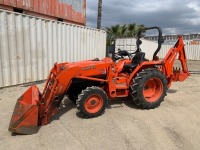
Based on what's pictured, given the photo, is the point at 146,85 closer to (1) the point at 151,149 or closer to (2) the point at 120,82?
(2) the point at 120,82

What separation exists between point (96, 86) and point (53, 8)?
7499 millimetres

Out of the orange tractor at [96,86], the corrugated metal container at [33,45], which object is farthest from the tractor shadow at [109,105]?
the corrugated metal container at [33,45]

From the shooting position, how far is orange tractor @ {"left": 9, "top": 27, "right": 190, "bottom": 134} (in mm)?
3521

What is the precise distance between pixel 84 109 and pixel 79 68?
2.67 ft

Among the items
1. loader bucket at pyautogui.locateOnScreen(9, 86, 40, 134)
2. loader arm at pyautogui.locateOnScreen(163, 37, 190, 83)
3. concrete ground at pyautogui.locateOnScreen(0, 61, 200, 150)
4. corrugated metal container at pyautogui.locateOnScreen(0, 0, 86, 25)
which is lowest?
concrete ground at pyautogui.locateOnScreen(0, 61, 200, 150)

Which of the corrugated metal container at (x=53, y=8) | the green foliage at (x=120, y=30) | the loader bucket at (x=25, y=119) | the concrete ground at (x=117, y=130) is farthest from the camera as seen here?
the green foliage at (x=120, y=30)

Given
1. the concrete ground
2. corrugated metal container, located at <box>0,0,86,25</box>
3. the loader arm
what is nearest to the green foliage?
corrugated metal container, located at <box>0,0,86,25</box>

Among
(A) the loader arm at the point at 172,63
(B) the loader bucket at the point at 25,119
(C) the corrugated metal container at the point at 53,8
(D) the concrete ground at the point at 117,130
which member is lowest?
(D) the concrete ground at the point at 117,130

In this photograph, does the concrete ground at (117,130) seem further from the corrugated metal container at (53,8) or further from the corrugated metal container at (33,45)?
the corrugated metal container at (53,8)

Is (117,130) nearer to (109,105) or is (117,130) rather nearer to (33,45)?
(109,105)

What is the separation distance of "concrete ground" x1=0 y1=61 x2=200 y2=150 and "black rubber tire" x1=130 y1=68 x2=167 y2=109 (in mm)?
145

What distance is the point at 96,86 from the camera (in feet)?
14.5

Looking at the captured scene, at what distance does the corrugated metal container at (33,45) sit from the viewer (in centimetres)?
629

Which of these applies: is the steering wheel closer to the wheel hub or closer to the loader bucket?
the wheel hub
